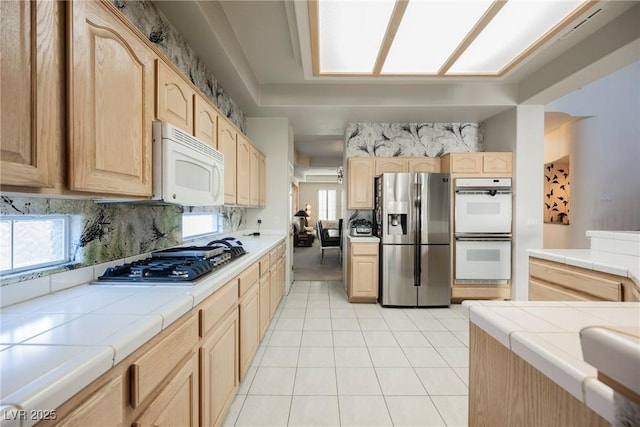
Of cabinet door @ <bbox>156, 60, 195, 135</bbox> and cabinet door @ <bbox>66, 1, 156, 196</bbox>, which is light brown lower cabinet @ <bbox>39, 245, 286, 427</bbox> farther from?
cabinet door @ <bbox>156, 60, 195, 135</bbox>

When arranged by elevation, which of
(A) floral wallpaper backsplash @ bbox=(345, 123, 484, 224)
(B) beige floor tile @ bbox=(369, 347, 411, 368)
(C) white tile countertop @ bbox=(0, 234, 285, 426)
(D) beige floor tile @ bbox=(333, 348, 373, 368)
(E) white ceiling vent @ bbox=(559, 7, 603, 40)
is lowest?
(B) beige floor tile @ bbox=(369, 347, 411, 368)

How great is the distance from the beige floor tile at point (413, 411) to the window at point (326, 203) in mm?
10492

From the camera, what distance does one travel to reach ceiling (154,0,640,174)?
7.12 ft

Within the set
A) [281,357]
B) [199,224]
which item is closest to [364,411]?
[281,357]

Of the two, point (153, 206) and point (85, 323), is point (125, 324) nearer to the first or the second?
point (85, 323)

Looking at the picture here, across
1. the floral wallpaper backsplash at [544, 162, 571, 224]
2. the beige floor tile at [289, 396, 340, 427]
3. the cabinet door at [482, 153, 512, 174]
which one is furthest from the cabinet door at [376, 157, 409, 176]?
the floral wallpaper backsplash at [544, 162, 571, 224]

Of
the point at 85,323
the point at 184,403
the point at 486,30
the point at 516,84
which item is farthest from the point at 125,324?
the point at 516,84

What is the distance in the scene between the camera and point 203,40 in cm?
Result: 221

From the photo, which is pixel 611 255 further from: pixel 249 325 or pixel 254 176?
pixel 254 176

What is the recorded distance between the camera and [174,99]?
1.53 m

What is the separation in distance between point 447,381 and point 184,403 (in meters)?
1.78

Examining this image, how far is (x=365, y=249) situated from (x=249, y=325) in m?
2.04

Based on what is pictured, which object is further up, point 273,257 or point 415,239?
point 415,239

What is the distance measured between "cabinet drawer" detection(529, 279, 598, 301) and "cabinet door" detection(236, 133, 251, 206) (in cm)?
266
